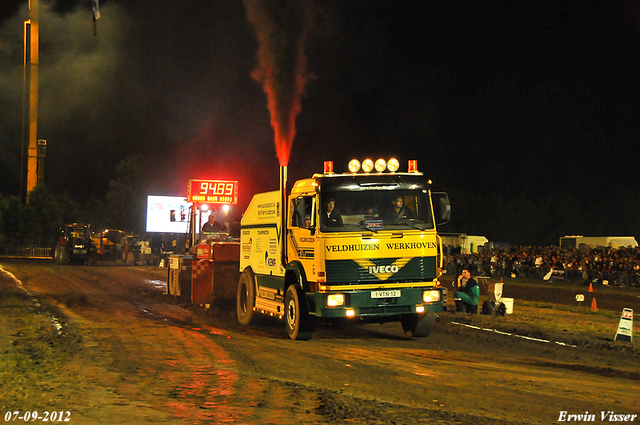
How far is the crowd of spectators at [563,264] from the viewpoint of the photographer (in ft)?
93.4

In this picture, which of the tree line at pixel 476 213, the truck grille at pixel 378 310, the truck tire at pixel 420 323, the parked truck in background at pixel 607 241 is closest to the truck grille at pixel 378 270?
the truck grille at pixel 378 310

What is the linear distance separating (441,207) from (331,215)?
6.42 feet

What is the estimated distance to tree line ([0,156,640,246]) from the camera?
6862 centimetres

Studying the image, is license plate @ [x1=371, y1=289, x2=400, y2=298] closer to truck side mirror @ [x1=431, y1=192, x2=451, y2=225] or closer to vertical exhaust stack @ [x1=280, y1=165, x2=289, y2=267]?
truck side mirror @ [x1=431, y1=192, x2=451, y2=225]

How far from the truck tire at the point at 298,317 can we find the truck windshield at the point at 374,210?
1.55 metres

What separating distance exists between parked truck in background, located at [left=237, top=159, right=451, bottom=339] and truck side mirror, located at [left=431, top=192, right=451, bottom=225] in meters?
0.02

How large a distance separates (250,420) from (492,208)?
81412 millimetres

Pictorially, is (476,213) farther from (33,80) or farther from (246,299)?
(246,299)

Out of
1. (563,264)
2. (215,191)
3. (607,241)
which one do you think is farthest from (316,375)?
(607,241)

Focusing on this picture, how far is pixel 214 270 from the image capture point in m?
17.6

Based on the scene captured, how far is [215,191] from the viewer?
858 inches

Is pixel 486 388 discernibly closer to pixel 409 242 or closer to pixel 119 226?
pixel 409 242

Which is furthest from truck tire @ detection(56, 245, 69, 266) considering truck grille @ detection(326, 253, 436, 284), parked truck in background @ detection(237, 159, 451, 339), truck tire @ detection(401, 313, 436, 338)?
truck grille @ detection(326, 253, 436, 284)

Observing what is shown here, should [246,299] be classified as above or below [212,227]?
below
